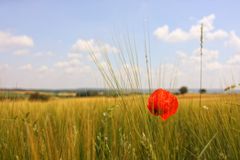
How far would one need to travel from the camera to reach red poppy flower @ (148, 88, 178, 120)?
1.45 metres

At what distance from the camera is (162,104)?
1.47 metres

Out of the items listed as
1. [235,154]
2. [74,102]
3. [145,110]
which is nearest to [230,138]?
[235,154]

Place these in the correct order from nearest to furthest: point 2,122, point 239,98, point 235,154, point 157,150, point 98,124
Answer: point 157,150 → point 235,154 → point 239,98 → point 2,122 → point 98,124

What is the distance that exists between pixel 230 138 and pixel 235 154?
8 centimetres

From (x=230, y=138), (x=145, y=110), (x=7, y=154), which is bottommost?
(x=7, y=154)

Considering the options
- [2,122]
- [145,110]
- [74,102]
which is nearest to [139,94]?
[145,110]

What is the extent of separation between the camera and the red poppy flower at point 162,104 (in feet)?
4.76

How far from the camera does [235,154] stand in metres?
1.45

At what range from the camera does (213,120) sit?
1.77 m

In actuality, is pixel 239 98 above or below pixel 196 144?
above

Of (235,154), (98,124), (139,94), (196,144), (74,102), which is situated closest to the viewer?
(235,154)

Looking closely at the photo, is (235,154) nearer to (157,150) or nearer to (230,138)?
(230,138)

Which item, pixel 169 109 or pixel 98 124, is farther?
pixel 98 124

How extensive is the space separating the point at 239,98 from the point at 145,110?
0.69 meters
